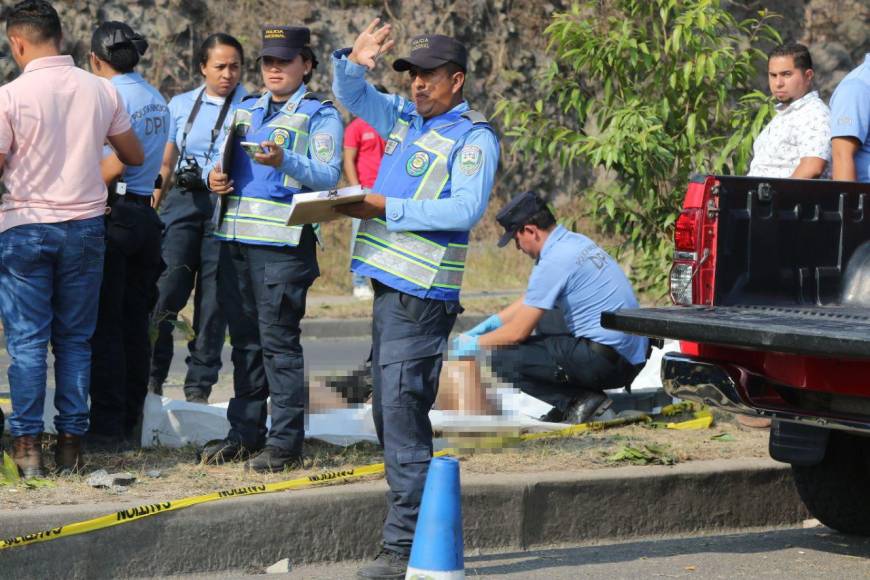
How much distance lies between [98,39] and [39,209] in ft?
4.60

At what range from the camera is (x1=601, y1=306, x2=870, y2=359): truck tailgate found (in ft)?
15.5

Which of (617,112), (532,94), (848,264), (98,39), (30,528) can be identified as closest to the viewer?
(30,528)

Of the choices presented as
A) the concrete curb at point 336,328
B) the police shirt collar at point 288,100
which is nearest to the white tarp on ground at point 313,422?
the police shirt collar at point 288,100

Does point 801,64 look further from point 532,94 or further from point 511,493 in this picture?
point 532,94

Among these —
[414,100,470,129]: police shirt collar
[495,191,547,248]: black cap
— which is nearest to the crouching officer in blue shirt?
[414,100,470,129]: police shirt collar

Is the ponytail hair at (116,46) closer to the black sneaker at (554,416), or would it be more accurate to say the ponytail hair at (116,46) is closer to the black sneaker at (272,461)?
the black sneaker at (272,461)

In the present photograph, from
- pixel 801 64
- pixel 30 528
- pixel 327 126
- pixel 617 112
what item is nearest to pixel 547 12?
A: pixel 617 112

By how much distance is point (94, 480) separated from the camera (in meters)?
5.44

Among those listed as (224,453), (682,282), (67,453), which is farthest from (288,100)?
(682,282)

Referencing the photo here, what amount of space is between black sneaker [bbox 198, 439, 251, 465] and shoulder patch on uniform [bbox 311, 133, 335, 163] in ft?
4.09

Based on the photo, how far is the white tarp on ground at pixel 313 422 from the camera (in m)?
6.32

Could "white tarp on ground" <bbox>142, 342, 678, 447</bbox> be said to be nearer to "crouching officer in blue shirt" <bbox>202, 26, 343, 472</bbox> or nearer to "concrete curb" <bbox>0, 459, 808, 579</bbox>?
"crouching officer in blue shirt" <bbox>202, 26, 343, 472</bbox>

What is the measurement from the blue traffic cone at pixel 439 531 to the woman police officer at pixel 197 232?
11.9 ft

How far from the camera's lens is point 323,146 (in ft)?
19.5
